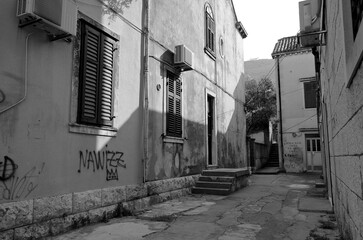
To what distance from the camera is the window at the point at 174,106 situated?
8320 millimetres

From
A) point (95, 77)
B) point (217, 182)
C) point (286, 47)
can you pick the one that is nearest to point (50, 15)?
point (95, 77)

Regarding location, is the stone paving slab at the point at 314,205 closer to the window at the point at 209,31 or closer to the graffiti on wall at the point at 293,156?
the window at the point at 209,31

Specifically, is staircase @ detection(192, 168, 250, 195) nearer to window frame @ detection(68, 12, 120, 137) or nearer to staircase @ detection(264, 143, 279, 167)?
window frame @ detection(68, 12, 120, 137)

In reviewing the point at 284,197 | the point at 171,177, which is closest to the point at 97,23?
the point at 171,177

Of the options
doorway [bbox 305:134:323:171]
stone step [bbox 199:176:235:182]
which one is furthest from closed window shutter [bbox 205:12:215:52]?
doorway [bbox 305:134:323:171]

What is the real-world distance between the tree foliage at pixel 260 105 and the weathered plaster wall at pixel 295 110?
212 inches

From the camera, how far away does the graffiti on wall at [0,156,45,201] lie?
3932mm

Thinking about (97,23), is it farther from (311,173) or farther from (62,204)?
(311,173)

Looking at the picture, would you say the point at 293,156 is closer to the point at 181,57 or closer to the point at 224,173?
the point at 224,173

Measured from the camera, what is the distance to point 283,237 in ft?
15.5

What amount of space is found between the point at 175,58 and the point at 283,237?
18.2 feet

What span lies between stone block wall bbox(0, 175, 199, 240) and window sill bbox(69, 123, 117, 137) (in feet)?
3.44

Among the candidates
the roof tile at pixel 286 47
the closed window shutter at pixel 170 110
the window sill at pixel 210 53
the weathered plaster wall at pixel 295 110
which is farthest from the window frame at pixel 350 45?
the roof tile at pixel 286 47

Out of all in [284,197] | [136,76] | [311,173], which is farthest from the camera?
[311,173]
